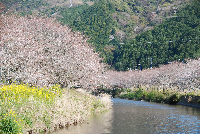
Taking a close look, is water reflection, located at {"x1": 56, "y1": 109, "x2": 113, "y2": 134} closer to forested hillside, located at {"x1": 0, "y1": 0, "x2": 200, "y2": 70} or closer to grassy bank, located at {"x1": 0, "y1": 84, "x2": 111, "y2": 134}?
grassy bank, located at {"x1": 0, "y1": 84, "x2": 111, "y2": 134}

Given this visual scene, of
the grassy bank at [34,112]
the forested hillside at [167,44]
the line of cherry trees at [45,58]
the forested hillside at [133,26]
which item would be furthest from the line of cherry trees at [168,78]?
the grassy bank at [34,112]

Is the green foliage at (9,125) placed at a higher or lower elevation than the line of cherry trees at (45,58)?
lower

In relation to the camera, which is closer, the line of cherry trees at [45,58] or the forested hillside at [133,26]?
the line of cherry trees at [45,58]

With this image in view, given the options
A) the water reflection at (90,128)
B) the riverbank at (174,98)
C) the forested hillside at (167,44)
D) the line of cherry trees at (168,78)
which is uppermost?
the forested hillside at (167,44)

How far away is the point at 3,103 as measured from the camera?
1873 cm

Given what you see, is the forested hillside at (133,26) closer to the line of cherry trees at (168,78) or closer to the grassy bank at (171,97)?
the line of cherry trees at (168,78)

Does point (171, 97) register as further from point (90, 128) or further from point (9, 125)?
point (9, 125)

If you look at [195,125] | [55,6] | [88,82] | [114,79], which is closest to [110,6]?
[55,6]

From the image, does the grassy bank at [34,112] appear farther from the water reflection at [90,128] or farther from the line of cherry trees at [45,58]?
the line of cherry trees at [45,58]

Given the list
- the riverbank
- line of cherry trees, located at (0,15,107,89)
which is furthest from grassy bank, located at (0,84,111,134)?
the riverbank

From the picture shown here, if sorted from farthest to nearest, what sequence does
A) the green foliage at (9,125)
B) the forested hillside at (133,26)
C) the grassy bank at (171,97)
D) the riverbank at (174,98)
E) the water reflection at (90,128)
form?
1. the forested hillside at (133,26)
2. the grassy bank at (171,97)
3. the riverbank at (174,98)
4. the water reflection at (90,128)
5. the green foliage at (9,125)

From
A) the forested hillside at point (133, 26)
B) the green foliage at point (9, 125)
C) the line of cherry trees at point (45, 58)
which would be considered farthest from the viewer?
the forested hillside at point (133, 26)

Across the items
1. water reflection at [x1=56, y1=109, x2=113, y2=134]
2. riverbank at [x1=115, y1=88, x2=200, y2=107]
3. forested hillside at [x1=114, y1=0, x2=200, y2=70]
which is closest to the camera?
water reflection at [x1=56, y1=109, x2=113, y2=134]

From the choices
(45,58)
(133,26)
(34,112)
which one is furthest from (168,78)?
(133,26)
